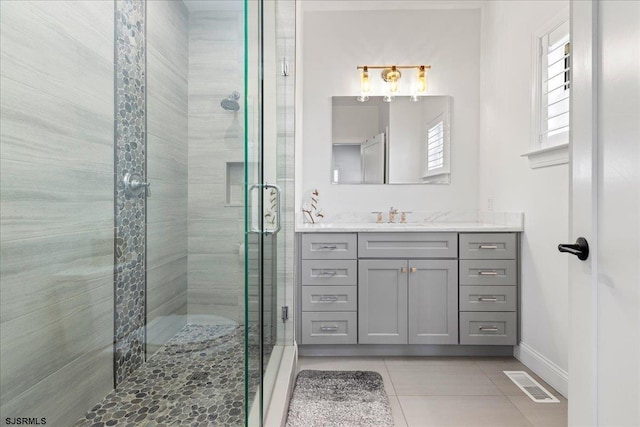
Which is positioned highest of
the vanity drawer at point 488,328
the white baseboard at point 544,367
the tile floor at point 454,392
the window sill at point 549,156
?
the window sill at point 549,156

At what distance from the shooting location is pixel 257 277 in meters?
1.35

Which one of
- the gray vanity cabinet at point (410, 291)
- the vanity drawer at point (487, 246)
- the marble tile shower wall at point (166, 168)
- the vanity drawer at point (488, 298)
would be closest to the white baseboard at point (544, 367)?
the gray vanity cabinet at point (410, 291)

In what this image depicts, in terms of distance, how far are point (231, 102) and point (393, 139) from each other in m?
2.10

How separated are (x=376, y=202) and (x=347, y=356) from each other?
4.15 ft

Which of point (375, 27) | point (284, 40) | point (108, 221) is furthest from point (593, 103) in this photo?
point (375, 27)

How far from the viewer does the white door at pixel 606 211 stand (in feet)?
2.90

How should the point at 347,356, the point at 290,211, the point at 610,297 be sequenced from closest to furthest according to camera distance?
the point at 610,297
the point at 290,211
the point at 347,356

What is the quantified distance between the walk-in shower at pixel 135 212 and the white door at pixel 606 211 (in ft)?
3.12

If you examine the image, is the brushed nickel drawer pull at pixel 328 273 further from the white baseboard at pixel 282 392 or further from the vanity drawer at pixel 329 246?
the white baseboard at pixel 282 392

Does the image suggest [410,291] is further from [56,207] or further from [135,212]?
[56,207]


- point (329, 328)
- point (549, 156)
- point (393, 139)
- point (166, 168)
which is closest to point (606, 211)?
point (549, 156)

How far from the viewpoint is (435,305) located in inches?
97.1

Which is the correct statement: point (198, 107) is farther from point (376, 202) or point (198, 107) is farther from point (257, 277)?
point (376, 202)

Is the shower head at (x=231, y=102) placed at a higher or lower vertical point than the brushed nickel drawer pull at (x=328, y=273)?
higher
